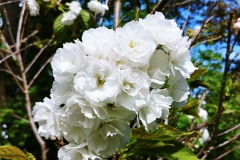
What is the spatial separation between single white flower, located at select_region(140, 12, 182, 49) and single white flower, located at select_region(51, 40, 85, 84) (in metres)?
0.16

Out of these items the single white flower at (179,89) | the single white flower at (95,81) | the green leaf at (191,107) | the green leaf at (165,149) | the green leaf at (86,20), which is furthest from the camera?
the green leaf at (86,20)

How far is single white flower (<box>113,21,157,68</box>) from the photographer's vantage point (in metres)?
0.68

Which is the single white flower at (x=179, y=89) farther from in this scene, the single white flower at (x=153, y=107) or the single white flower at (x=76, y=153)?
the single white flower at (x=76, y=153)

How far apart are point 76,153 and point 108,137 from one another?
0.09 metres

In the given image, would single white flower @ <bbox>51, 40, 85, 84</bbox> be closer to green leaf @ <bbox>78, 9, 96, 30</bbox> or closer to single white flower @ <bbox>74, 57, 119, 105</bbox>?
single white flower @ <bbox>74, 57, 119, 105</bbox>

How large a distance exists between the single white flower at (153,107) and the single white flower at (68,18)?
1539 mm

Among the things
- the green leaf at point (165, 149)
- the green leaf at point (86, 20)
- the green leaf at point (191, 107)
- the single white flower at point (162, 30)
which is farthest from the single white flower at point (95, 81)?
the green leaf at point (86, 20)

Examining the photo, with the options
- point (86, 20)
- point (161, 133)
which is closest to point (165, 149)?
point (161, 133)

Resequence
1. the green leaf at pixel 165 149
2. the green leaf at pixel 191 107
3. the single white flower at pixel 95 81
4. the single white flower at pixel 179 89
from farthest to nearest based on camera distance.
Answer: the green leaf at pixel 191 107
the green leaf at pixel 165 149
the single white flower at pixel 179 89
the single white flower at pixel 95 81

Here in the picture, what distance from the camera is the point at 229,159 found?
4355 mm

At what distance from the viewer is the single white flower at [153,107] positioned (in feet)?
2.27

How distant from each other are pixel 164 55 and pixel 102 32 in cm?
15

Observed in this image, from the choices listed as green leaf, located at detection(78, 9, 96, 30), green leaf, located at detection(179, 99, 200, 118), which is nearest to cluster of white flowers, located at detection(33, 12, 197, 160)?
green leaf, located at detection(179, 99, 200, 118)

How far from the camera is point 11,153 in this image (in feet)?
2.85
